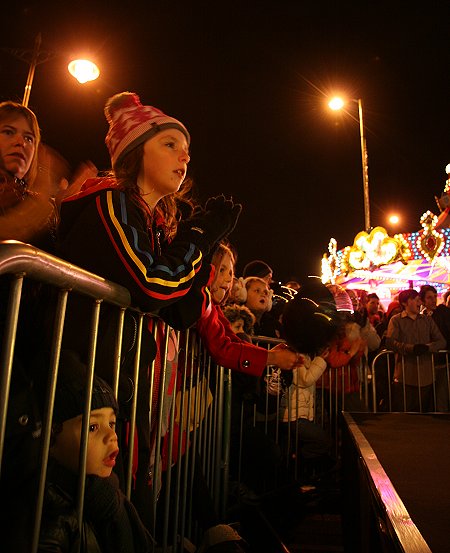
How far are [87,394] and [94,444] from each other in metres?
0.19

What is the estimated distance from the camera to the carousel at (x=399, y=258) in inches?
598

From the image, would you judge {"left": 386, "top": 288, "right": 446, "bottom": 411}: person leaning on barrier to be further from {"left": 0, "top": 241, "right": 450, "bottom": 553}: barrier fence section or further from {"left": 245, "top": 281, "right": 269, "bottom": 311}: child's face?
{"left": 245, "top": 281, "right": 269, "bottom": 311}: child's face

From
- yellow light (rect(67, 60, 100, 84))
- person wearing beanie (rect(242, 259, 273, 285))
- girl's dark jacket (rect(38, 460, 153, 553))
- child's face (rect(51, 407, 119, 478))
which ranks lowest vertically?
girl's dark jacket (rect(38, 460, 153, 553))

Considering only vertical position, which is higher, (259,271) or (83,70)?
(83,70)

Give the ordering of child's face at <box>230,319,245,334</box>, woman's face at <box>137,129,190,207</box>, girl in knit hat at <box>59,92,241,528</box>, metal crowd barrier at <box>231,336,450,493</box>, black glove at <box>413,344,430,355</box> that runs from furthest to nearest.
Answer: black glove at <box>413,344,430,355</box>, metal crowd barrier at <box>231,336,450,493</box>, child's face at <box>230,319,245,334</box>, woman's face at <box>137,129,190,207</box>, girl in knit hat at <box>59,92,241,528</box>

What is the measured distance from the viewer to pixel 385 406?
7.56 metres

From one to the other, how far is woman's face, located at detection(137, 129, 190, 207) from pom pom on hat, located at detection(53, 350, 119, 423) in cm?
94

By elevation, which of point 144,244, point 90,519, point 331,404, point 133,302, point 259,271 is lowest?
point 90,519

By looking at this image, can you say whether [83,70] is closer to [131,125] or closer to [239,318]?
[239,318]

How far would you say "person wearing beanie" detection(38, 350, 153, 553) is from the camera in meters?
1.40

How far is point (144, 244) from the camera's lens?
1867 millimetres

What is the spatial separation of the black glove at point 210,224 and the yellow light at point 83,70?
23.2 feet

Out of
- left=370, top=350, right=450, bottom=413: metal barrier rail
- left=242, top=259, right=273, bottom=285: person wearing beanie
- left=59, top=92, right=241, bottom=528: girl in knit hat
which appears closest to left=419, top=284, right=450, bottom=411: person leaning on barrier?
left=370, top=350, right=450, bottom=413: metal barrier rail

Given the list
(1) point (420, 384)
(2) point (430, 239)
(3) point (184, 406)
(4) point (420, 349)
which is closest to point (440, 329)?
(4) point (420, 349)
